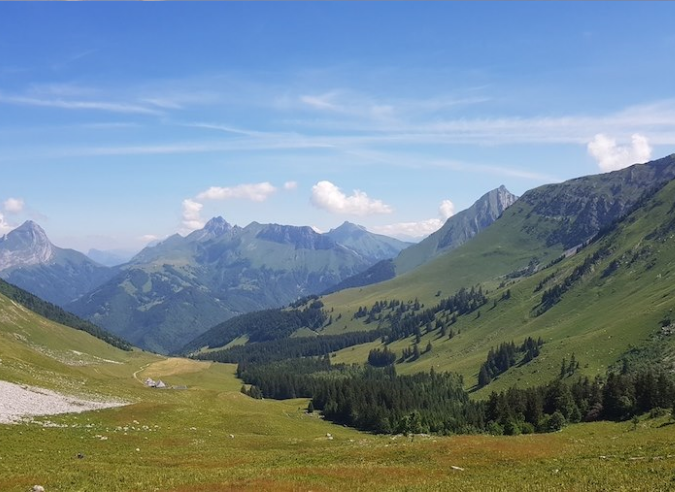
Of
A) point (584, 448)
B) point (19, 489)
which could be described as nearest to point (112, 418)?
point (19, 489)

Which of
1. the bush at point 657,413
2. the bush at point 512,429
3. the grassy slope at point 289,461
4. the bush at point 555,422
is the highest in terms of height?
the grassy slope at point 289,461

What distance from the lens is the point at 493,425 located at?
87000mm

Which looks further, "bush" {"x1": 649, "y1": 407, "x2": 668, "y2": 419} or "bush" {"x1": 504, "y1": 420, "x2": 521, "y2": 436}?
"bush" {"x1": 504, "y1": 420, "x2": 521, "y2": 436}

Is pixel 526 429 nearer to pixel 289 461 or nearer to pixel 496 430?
pixel 496 430

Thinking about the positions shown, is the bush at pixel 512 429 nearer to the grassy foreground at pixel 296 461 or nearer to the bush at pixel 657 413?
the grassy foreground at pixel 296 461

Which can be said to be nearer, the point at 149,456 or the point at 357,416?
the point at 149,456

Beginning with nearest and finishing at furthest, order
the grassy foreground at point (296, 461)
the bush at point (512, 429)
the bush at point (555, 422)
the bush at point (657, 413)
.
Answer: the grassy foreground at point (296, 461)
the bush at point (657, 413)
the bush at point (512, 429)
the bush at point (555, 422)

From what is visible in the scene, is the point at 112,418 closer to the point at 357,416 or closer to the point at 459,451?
the point at 459,451

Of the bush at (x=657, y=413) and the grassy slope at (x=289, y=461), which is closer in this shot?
the grassy slope at (x=289, y=461)

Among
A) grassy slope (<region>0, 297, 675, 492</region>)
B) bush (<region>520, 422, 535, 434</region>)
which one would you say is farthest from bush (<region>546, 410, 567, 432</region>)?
grassy slope (<region>0, 297, 675, 492</region>)

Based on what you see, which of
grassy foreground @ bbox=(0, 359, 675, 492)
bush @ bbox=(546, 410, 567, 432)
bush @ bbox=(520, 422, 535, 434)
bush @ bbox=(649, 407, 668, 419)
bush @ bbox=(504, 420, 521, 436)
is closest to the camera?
grassy foreground @ bbox=(0, 359, 675, 492)

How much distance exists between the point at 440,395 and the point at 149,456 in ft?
498

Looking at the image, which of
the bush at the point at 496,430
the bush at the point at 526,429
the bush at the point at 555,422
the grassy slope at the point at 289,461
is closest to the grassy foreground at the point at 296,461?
the grassy slope at the point at 289,461

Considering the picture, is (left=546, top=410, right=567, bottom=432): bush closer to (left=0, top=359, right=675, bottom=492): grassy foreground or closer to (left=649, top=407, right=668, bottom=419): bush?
(left=649, top=407, right=668, bottom=419): bush
